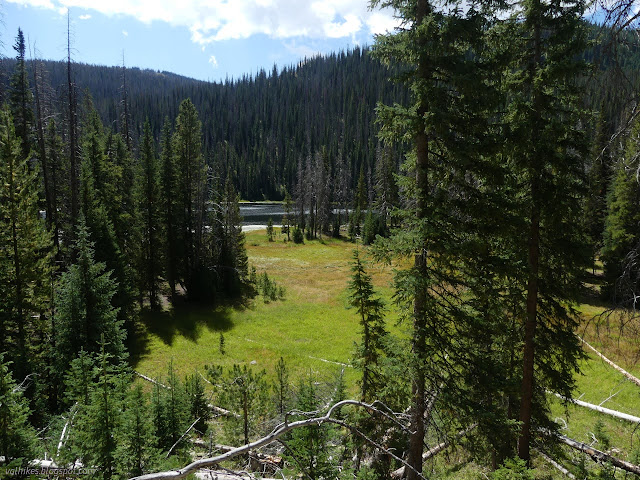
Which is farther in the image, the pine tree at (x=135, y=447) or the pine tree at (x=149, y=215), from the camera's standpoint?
the pine tree at (x=149, y=215)

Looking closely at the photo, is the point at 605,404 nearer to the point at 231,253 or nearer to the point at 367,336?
the point at 367,336

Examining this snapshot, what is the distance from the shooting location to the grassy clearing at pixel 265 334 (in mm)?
20391

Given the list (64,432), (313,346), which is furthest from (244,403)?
(313,346)

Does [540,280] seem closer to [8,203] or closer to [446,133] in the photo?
[446,133]

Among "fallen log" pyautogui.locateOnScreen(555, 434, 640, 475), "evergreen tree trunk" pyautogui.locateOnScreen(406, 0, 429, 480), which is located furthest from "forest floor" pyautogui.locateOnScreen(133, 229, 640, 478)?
"evergreen tree trunk" pyautogui.locateOnScreen(406, 0, 429, 480)

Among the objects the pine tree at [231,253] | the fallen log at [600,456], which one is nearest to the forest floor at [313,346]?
the fallen log at [600,456]

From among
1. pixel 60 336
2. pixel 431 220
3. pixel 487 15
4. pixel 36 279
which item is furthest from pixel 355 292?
pixel 36 279

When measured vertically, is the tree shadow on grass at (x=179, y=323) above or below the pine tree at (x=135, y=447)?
below

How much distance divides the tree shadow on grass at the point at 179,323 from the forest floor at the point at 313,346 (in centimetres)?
6

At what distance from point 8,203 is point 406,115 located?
15.6 metres

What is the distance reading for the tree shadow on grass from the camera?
74.9 feet

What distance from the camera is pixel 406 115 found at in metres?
7.61

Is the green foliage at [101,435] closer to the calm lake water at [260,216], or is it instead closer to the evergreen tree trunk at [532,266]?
the evergreen tree trunk at [532,266]

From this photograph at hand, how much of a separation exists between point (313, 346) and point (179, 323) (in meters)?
10.3
